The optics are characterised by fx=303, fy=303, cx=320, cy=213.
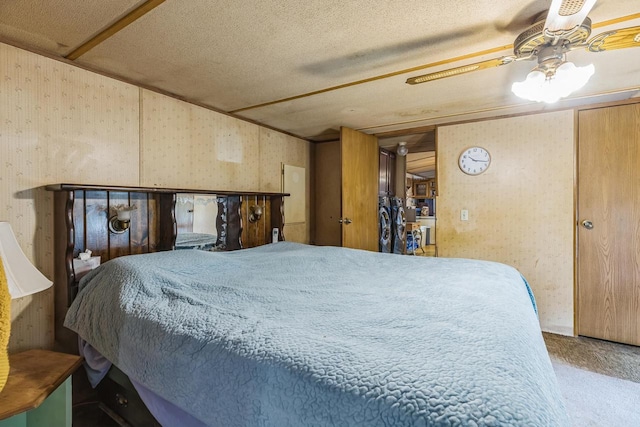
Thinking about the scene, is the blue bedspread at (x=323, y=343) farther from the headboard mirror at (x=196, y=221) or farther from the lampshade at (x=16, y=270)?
the headboard mirror at (x=196, y=221)

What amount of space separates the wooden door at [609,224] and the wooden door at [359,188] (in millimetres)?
2110

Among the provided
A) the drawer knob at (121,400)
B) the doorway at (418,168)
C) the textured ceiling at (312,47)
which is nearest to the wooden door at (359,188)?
the doorway at (418,168)

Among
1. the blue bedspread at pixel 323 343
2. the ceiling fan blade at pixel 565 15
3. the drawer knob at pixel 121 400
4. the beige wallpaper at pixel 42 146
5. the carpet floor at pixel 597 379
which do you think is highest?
the ceiling fan blade at pixel 565 15

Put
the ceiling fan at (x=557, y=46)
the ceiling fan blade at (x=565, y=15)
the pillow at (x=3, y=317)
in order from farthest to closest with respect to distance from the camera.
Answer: the ceiling fan at (x=557, y=46)
the ceiling fan blade at (x=565, y=15)
the pillow at (x=3, y=317)

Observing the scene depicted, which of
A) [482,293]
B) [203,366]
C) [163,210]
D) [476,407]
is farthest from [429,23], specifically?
[163,210]

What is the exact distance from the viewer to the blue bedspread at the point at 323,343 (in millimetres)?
753

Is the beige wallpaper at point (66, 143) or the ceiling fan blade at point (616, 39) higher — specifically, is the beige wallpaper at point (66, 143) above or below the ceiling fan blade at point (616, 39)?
below

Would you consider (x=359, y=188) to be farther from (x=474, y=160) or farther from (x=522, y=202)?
(x=522, y=202)

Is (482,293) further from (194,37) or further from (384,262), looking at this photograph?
(194,37)

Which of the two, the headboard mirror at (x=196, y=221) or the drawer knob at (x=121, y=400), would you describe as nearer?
the drawer knob at (x=121, y=400)

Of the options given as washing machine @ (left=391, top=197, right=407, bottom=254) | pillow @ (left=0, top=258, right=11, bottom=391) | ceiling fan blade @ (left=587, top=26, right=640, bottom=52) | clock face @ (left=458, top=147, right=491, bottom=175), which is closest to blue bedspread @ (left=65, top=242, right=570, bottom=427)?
pillow @ (left=0, top=258, right=11, bottom=391)

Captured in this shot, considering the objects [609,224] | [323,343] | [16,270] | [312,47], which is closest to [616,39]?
[312,47]

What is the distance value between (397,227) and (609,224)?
2532 mm

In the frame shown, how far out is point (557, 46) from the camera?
1549 millimetres
